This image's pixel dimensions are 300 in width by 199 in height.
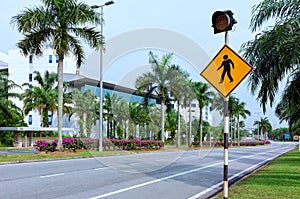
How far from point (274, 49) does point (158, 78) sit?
28.1m

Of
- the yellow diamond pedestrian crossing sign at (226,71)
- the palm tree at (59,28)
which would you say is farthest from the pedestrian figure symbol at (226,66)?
the palm tree at (59,28)

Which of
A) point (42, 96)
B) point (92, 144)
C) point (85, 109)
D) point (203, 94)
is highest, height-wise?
point (203, 94)

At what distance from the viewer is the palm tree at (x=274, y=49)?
474 inches

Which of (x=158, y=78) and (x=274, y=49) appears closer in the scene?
(x=274, y=49)

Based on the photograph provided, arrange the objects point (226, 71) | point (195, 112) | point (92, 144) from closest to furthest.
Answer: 1. point (226, 71)
2. point (92, 144)
3. point (195, 112)

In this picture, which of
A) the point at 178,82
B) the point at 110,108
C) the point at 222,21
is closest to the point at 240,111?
the point at 110,108

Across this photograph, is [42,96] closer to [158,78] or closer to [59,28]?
[158,78]

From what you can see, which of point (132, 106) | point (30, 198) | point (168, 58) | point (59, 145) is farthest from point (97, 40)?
point (132, 106)

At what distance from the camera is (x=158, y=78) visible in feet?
133

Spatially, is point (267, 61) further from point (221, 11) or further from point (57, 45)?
point (57, 45)

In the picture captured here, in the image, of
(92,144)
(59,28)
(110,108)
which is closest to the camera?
(59,28)

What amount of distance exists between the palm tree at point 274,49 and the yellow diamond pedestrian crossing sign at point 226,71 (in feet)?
16.3

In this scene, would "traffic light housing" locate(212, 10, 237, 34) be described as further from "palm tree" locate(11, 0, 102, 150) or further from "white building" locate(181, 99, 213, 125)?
"white building" locate(181, 99, 213, 125)

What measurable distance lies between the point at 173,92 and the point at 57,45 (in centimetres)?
1977
